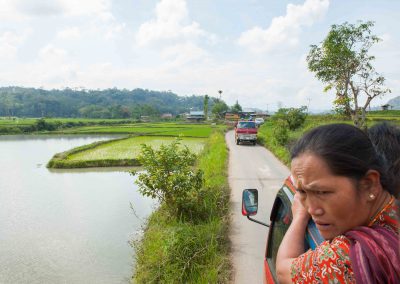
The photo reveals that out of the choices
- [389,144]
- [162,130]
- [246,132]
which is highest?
[389,144]

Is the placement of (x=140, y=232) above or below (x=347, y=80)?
below

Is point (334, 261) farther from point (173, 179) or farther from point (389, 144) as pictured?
point (173, 179)

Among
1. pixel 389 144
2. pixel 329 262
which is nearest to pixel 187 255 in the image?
pixel 389 144

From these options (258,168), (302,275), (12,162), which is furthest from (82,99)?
(302,275)

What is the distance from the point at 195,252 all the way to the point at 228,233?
1.31 meters

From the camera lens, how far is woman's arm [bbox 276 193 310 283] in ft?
4.28

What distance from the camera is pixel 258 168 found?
46.3ft

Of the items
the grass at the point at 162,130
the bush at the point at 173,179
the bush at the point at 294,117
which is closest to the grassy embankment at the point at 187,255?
the bush at the point at 173,179

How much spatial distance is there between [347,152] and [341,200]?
165mm

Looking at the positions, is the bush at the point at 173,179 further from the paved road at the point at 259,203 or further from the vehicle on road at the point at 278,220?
the vehicle on road at the point at 278,220

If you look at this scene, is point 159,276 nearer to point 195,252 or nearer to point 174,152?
point 195,252

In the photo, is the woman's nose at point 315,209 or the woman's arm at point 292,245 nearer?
the woman's nose at point 315,209

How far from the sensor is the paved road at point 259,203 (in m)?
5.09

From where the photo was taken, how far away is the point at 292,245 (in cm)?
139
